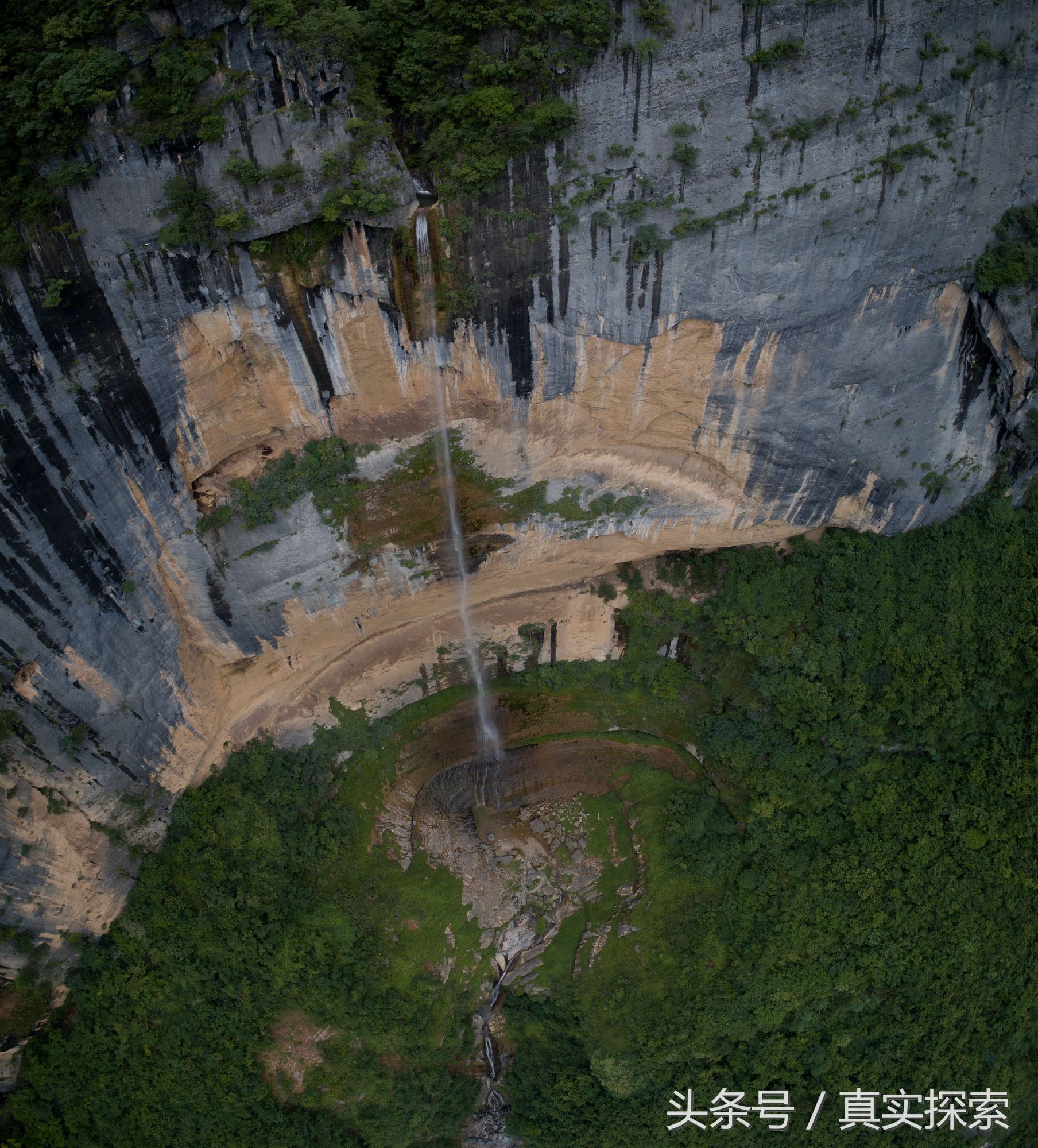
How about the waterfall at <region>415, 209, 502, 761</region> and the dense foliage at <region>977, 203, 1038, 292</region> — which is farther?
the dense foliage at <region>977, 203, 1038, 292</region>

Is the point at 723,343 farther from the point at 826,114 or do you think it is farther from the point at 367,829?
the point at 367,829

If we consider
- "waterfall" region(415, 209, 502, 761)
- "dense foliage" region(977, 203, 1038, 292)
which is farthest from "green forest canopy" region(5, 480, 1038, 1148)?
"dense foliage" region(977, 203, 1038, 292)

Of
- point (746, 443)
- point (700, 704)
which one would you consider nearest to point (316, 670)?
point (700, 704)

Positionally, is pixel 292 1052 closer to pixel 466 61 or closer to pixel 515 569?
pixel 515 569

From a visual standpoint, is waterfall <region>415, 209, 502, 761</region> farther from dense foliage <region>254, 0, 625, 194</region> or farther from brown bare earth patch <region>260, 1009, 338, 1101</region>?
brown bare earth patch <region>260, 1009, 338, 1101</region>

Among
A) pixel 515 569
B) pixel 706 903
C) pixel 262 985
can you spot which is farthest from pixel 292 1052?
pixel 515 569

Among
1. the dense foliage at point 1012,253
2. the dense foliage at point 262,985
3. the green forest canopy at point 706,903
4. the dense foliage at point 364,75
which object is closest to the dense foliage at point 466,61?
the dense foliage at point 364,75
